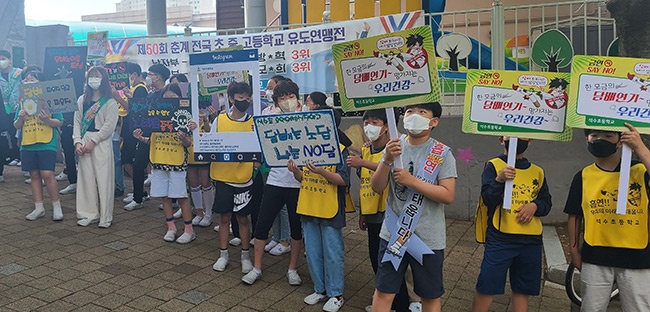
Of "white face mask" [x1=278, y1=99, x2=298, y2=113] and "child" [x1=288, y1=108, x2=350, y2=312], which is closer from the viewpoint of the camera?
"child" [x1=288, y1=108, x2=350, y2=312]

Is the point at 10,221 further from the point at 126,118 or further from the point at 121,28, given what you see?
the point at 121,28

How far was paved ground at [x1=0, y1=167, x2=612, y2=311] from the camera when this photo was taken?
4504 mm

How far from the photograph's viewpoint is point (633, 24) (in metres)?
4.84

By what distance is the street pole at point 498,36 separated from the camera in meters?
6.80

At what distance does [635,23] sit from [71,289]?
5500mm

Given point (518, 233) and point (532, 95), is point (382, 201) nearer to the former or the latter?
point (518, 233)

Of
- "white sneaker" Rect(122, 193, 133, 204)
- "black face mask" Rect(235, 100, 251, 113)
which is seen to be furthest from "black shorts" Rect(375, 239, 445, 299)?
"white sneaker" Rect(122, 193, 133, 204)

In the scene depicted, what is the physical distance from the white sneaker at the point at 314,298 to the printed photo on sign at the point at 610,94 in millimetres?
2401

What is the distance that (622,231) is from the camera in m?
3.31

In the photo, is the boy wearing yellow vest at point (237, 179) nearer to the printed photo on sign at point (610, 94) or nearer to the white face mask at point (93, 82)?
the white face mask at point (93, 82)

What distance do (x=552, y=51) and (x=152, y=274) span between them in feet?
16.9

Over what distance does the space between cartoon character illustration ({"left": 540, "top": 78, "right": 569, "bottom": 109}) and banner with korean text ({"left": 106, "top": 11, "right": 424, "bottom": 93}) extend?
347 cm

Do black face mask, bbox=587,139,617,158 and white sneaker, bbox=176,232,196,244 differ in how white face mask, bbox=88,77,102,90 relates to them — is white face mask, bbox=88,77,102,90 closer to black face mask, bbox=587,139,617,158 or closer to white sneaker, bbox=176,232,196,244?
white sneaker, bbox=176,232,196,244

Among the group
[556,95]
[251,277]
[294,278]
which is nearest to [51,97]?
A: [251,277]
